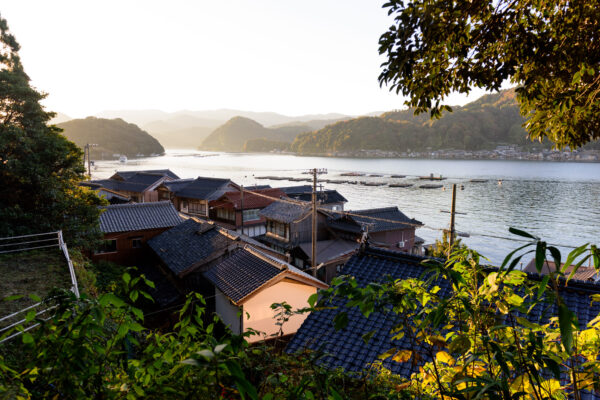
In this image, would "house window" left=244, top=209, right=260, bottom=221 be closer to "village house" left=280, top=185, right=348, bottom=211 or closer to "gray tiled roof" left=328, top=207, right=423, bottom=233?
"village house" left=280, top=185, right=348, bottom=211

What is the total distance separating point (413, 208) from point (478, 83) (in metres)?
49.8

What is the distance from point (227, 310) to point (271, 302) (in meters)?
2.09

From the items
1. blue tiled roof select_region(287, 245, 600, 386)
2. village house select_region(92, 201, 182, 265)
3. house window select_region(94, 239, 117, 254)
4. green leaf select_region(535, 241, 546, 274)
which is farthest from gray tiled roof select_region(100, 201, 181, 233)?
green leaf select_region(535, 241, 546, 274)

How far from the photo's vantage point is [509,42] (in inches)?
180

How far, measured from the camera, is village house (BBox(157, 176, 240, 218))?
36500 mm

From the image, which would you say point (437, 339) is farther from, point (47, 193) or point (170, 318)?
point (47, 193)

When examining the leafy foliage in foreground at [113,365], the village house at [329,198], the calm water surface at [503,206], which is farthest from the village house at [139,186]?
the leafy foliage in foreground at [113,365]

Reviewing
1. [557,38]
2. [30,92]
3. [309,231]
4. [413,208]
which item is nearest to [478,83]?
[557,38]

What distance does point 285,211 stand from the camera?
1108 inches

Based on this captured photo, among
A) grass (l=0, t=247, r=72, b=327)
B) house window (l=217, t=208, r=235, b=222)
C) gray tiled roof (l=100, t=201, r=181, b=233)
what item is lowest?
house window (l=217, t=208, r=235, b=222)

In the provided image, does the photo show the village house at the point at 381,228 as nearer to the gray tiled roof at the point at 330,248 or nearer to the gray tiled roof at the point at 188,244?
the gray tiled roof at the point at 330,248

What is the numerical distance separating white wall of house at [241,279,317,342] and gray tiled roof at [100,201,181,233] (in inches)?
434

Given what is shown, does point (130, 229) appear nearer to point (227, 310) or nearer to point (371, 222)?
point (227, 310)

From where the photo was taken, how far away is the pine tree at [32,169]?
13758 millimetres
